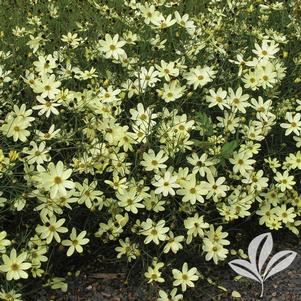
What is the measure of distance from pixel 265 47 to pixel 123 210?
4.39 feet

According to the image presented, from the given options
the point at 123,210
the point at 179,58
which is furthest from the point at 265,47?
the point at 123,210

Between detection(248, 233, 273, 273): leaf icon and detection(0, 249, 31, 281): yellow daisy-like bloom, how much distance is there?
1.15 metres

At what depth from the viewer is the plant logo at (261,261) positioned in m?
2.82

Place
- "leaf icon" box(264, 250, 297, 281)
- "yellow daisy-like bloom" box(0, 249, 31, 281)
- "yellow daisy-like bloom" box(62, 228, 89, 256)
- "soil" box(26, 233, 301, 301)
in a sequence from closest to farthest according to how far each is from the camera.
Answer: "yellow daisy-like bloom" box(0, 249, 31, 281) → "yellow daisy-like bloom" box(62, 228, 89, 256) → "soil" box(26, 233, 301, 301) → "leaf icon" box(264, 250, 297, 281)

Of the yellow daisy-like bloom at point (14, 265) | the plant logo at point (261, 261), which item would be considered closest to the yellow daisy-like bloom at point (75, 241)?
the yellow daisy-like bloom at point (14, 265)

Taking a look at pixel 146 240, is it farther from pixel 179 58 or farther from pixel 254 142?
pixel 179 58

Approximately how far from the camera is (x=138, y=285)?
9.16 ft

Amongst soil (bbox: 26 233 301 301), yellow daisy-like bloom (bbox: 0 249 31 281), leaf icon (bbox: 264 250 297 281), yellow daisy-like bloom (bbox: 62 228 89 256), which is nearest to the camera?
yellow daisy-like bloom (bbox: 0 249 31 281)

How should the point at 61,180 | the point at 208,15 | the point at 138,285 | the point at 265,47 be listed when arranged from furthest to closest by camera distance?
the point at 208,15 < the point at 265,47 < the point at 138,285 < the point at 61,180

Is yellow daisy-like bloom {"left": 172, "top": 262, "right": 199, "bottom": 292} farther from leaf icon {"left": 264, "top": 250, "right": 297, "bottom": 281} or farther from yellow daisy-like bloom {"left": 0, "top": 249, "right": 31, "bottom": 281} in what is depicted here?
yellow daisy-like bloom {"left": 0, "top": 249, "right": 31, "bottom": 281}

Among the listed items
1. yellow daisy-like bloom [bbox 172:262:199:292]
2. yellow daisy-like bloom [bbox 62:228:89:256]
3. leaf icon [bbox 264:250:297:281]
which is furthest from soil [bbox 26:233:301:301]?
yellow daisy-like bloom [bbox 62:228:89:256]

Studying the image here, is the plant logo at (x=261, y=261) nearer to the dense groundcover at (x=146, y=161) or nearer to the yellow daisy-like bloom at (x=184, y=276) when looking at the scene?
the dense groundcover at (x=146, y=161)

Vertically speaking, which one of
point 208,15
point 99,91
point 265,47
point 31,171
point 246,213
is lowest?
point 246,213

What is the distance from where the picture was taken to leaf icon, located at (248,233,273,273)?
287 centimetres
